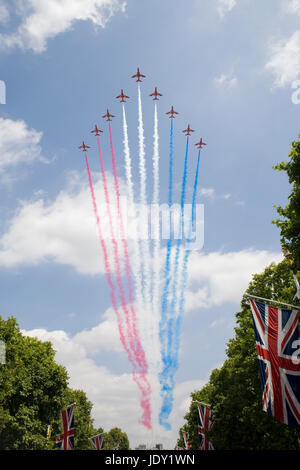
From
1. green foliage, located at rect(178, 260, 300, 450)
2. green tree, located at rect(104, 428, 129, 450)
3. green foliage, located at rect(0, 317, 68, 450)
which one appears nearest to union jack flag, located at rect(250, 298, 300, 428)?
green foliage, located at rect(178, 260, 300, 450)

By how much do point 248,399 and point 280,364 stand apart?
64.0 ft

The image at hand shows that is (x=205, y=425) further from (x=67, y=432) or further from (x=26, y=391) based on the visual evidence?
(x=26, y=391)

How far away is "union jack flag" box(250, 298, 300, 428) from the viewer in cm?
1418

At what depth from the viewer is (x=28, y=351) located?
44844 mm

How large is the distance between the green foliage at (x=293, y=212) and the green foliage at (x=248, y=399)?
8.68 metres

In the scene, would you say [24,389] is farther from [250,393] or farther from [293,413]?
[293,413]

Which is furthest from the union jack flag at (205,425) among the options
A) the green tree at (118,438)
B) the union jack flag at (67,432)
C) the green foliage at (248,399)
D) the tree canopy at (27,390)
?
the green tree at (118,438)

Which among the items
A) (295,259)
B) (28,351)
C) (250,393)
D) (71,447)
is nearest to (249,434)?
(250,393)

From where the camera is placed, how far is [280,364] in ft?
48.6

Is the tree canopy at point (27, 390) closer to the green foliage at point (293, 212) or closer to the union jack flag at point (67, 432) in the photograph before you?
the union jack flag at point (67, 432)

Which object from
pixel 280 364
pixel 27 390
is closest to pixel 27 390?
pixel 27 390

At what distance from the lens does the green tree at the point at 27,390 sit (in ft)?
124
